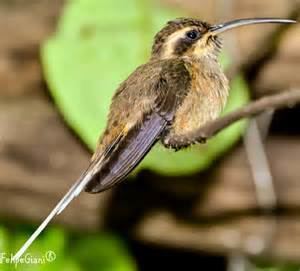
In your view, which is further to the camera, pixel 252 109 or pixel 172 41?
pixel 172 41

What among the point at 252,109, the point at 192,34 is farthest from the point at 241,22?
the point at 252,109

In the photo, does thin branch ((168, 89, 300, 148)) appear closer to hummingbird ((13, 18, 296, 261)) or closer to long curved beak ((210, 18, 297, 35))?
hummingbird ((13, 18, 296, 261))

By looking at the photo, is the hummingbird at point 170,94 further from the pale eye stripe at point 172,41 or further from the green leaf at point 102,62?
the green leaf at point 102,62

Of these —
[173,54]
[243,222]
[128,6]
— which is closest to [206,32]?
[173,54]

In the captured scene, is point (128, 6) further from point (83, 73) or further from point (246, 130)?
point (246, 130)

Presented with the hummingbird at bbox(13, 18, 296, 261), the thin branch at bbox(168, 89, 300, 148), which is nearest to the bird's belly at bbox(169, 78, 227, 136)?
the hummingbird at bbox(13, 18, 296, 261)

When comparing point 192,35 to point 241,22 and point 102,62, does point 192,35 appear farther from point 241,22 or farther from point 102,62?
point 102,62

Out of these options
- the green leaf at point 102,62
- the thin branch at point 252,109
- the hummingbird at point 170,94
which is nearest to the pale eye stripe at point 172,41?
the hummingbird at point 170,94
